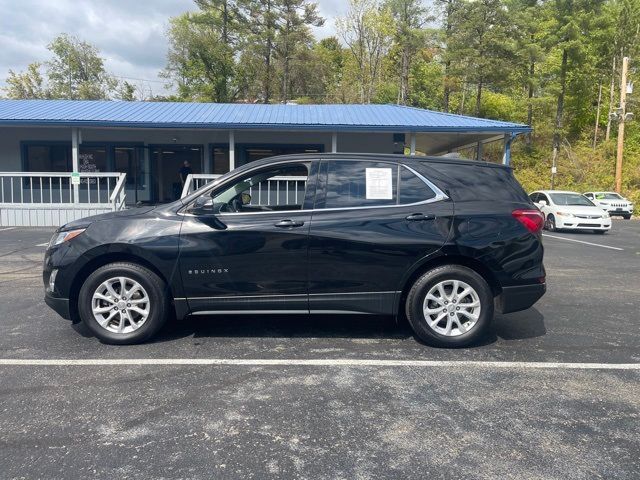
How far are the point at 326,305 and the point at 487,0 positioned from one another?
38.0m

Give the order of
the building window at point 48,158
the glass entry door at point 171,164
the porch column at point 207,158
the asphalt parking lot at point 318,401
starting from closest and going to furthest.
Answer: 1. the asphalt parking lot at point 318,401
2. the building window at point 48,158
3. the porch column at point 207,158
4. the glass entry door at point 171,164

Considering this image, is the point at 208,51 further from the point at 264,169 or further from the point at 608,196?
the point at 264,169

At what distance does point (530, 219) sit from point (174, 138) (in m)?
16.0

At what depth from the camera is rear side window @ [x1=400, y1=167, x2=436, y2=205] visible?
461 centimetres

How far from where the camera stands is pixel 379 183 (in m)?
4.64

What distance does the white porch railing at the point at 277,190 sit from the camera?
16.4 ft

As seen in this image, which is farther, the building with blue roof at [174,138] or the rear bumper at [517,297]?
the building with blue roof at [174,138]

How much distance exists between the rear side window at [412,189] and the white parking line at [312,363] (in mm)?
1447

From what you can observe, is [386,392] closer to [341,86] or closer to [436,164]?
[436,164]

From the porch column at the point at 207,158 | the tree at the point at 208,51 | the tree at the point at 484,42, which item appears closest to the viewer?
the porch column at the point at 207,158

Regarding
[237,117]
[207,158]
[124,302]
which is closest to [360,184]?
[124,302]

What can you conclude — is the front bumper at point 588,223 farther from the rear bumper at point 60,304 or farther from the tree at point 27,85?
the tree at point 27,85

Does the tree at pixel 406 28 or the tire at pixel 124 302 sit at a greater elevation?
the tree at pixel 406 28

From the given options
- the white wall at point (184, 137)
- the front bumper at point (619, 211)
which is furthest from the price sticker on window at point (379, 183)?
the front bumper at point (619, 211)
